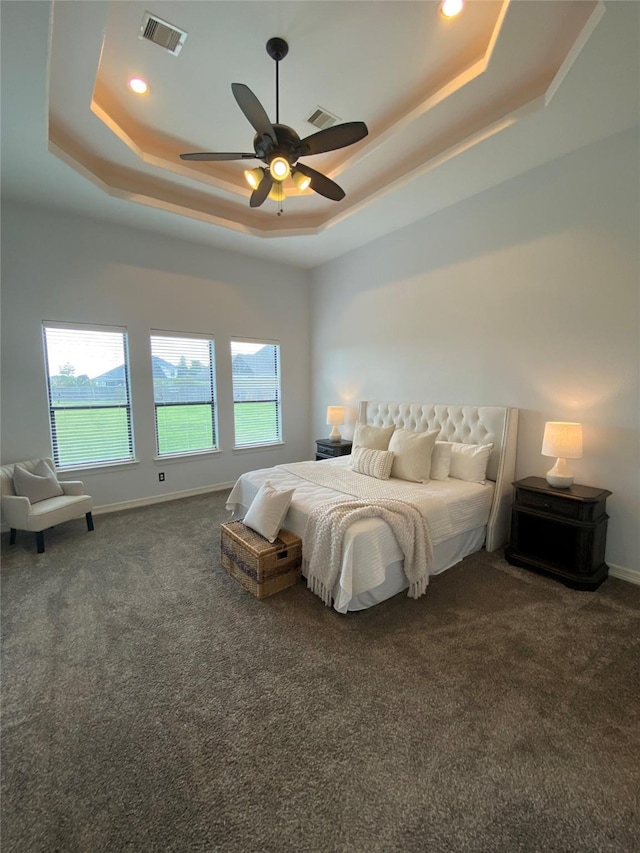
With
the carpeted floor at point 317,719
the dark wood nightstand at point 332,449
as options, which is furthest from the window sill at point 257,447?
the carpeted floor at point 317,719

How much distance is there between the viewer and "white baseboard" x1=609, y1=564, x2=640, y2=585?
278cm

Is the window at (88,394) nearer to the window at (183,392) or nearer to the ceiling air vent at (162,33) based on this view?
the window at (183,392)

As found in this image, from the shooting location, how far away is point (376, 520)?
2.47 meters

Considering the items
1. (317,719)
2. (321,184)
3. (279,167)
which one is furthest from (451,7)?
(317,719)

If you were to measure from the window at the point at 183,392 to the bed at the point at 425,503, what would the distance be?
173 cm

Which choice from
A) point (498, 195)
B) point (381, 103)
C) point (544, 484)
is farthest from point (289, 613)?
point (498, 195)

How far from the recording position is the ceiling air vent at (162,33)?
6.91 ft

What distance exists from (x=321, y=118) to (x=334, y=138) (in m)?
1.06

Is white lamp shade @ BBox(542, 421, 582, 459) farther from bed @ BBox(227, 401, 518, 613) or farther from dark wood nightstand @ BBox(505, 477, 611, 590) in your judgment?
bed @ BBox(227, 401, 518, 613)

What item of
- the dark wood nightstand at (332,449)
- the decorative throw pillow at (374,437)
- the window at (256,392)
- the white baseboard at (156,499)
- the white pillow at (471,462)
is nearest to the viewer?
the white pillow at (471,462)

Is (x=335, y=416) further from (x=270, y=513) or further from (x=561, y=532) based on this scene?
(x=561, y=532)

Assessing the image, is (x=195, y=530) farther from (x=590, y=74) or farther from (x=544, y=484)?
(x=590, y=74)

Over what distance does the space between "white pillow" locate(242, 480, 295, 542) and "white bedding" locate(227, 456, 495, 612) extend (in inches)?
4.4

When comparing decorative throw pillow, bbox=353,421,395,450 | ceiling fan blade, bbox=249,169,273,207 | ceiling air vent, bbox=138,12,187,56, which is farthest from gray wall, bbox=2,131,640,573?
ceiling air vent, bbox=138,12,187,56
